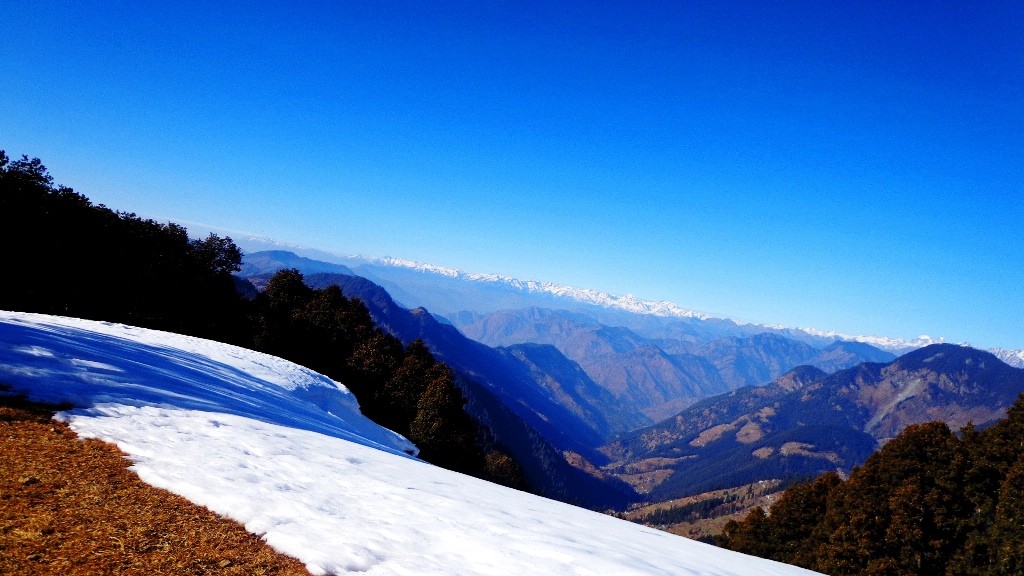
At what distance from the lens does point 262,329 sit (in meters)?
45.8

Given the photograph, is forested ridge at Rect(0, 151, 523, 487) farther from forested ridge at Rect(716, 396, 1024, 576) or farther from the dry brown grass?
the dry brown grass

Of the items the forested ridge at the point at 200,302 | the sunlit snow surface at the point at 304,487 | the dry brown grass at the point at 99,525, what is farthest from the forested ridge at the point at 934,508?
the dry brown grass at the point at 99,525

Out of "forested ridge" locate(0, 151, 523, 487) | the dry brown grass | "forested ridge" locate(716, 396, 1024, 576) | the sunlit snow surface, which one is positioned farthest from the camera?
"forested ridge" locate(0, 151, 523, 487)

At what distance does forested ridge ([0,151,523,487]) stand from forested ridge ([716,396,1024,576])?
29.6 metres

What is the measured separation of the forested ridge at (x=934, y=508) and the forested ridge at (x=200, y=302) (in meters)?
29.6

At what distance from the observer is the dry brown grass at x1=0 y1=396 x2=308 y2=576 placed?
4.79 m

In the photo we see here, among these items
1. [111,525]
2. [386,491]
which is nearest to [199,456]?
[111,525]

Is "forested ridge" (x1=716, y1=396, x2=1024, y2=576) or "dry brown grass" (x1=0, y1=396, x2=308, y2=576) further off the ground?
"dry brown grass" (x1=0, y1=396, x2=308, y2=576)

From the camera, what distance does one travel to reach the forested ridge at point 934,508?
950 inches

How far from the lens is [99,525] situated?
5484 millimetres

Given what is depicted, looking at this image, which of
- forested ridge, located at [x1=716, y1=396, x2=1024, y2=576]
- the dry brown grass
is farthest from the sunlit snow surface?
forested ridge, located at [x1=716, y1=396, x2=1024, y2=576]

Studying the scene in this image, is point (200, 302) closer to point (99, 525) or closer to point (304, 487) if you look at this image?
point (304, 487)

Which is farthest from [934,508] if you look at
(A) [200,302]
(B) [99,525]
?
(A) [200,302]

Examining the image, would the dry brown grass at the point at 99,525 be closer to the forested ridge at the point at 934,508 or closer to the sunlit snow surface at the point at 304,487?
the sunlit snow surface at the point at 304,487
